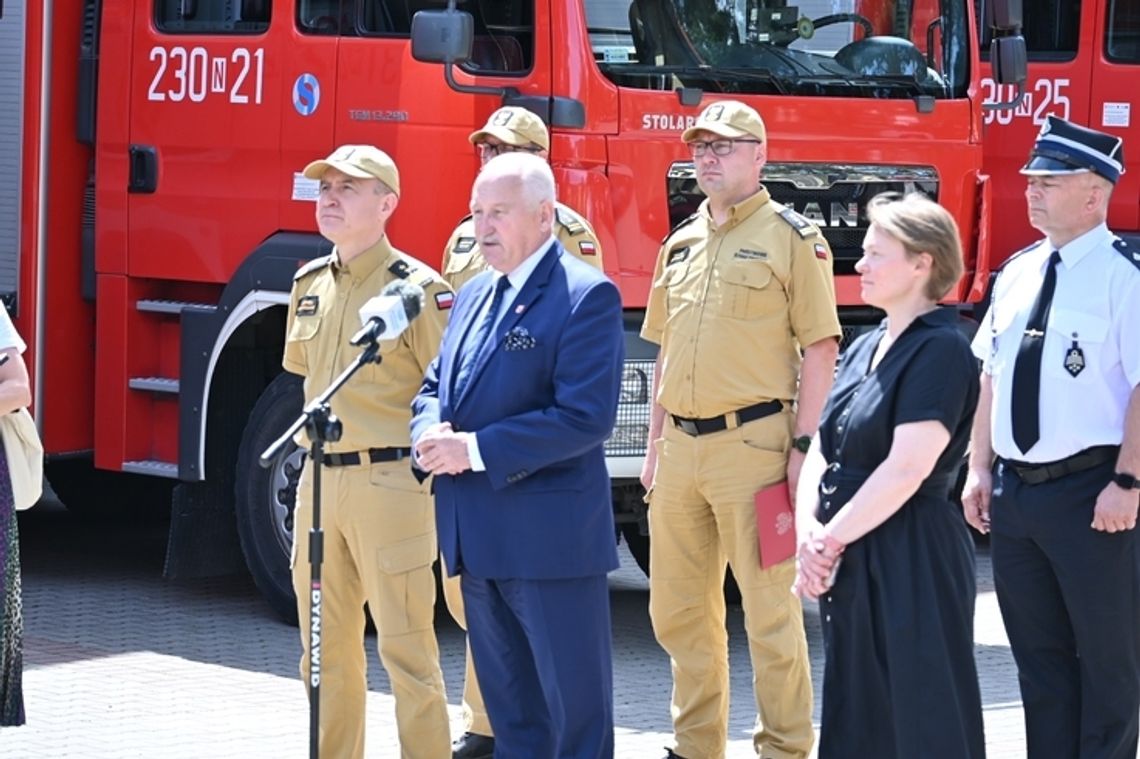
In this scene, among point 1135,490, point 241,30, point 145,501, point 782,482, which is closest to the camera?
point 1135,490

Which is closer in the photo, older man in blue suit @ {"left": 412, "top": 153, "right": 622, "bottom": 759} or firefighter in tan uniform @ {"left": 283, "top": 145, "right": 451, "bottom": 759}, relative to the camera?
older man in blue suit @ {"left": 412, "top": 153, "right": 622, "bottom": 759}

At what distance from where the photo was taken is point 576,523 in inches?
214

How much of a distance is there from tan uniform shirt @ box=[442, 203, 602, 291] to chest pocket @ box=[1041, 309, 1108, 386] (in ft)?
5.37

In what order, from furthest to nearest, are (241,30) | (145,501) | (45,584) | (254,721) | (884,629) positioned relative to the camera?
(145,501) < (45,584) < (241,30) < (254,721) < (884,629)

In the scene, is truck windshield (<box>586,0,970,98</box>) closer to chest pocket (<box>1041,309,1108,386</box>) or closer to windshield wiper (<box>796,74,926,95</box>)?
windshield wiper (<box>796,74,926,95</box>)

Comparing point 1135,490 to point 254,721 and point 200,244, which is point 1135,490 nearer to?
point 254,721

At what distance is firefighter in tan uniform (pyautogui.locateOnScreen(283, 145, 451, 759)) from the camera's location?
19.8 feet

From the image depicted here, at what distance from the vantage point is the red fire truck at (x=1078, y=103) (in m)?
11.3

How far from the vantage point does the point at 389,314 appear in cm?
517

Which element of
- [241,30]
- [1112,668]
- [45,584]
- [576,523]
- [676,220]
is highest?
[241,30]

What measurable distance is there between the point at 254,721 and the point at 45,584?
2.89 m

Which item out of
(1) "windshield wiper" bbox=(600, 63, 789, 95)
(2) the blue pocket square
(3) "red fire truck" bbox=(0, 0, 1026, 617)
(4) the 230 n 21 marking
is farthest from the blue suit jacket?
(4) the 230 n 21 marking

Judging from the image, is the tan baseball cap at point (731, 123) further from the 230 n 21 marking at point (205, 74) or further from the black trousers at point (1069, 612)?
the 230 n 21 marking at point (205, 74)

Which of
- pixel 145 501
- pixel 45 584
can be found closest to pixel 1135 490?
pixel 45 584
